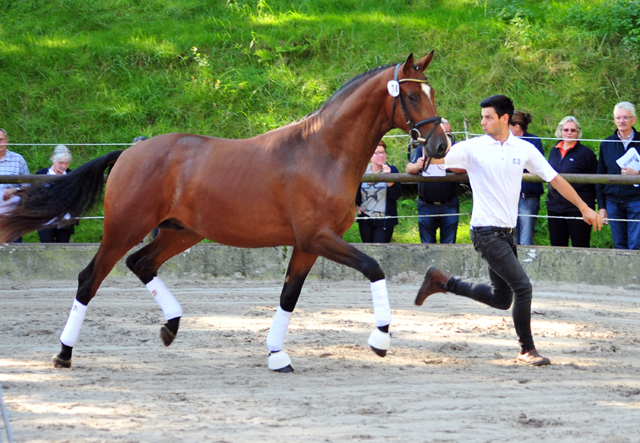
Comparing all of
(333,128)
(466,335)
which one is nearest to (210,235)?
(333,128)

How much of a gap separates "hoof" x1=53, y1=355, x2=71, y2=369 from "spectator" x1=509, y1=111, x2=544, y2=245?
5231 mm

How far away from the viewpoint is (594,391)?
3926 mm

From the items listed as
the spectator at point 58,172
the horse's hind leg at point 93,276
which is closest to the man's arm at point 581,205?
the horse's hind leg at point 93,276

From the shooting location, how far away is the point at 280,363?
4.35m

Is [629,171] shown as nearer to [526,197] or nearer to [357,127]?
[526,197]

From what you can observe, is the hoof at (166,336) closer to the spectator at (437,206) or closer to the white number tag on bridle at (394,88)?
the white number tag on bridle at (394,88)

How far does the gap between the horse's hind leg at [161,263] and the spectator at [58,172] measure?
300cm

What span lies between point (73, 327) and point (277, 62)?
24.1 feet

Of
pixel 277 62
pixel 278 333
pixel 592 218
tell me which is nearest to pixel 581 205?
pixel 592 218

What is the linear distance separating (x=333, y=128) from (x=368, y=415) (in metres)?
1.90

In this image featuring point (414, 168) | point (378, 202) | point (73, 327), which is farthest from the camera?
point (378, 202)

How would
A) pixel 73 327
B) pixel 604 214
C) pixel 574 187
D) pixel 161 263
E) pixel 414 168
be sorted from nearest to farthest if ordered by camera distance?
pixel 73 327, pixel 161 263, pixel 414 168, pixel 604 214, pixel 574 187

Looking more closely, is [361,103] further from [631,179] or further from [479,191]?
[631,179]

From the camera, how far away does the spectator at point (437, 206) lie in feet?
24.5
